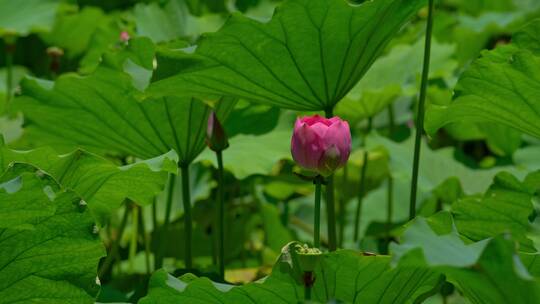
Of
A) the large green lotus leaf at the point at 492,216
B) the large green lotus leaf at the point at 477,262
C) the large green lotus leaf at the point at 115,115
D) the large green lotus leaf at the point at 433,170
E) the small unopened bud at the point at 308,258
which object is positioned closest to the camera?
the large green lotus leaf at the point at 477,262

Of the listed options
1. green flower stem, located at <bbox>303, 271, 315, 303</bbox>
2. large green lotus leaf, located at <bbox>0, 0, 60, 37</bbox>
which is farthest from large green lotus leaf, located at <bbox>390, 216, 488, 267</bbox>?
large green lotus leaf, located at <bbox>0, 0, 60, 37</bbox>

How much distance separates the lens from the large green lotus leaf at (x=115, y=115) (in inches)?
70.7

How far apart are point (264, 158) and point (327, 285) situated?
28.1 inches

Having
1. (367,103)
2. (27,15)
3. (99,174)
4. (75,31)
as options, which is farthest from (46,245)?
(75,31)

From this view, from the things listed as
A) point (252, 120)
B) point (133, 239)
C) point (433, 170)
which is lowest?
point (133, 239)

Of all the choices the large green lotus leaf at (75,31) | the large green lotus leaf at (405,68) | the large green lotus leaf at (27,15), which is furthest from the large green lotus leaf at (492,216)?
the large green lotus leaf at (75,31)

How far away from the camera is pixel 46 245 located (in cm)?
132

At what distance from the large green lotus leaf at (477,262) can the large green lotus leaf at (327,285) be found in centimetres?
12

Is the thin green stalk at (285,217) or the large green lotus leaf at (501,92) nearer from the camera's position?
the large green lotus leaf at (501,92)

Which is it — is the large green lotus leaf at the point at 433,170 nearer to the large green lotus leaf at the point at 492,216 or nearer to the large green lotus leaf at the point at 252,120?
the large green lotus leaf at the point at 252,120

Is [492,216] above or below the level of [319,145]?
below

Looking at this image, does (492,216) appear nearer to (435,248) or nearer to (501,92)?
(501,92)

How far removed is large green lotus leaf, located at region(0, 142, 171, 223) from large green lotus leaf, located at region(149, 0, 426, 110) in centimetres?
13

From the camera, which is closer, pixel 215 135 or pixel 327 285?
pixel 327 285
